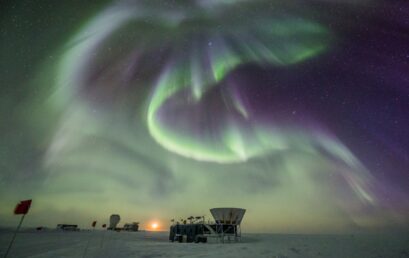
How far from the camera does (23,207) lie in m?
20.2

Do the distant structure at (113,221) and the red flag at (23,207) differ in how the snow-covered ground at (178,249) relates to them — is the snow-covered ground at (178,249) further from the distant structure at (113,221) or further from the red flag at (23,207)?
the distant structure at (113,221)

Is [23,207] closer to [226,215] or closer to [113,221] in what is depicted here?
[226,215]

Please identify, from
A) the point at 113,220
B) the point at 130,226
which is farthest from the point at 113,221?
the point at 130,226

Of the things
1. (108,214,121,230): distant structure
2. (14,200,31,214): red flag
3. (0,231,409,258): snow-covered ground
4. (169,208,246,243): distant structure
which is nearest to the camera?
(14,200,31,214): red flag

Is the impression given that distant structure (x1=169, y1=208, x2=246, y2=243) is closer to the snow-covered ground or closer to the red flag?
the snow-covered ground

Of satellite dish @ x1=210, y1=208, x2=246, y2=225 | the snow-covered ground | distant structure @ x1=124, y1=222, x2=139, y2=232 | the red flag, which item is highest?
distant structure @ x1=124, y1=222, x2=139, y2=232

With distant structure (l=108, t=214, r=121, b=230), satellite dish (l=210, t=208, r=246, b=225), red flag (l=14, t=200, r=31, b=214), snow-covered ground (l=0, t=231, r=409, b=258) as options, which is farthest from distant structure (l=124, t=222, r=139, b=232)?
red flag (l=14, t=200, r=31, b=214)

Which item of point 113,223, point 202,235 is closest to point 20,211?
point 202,235

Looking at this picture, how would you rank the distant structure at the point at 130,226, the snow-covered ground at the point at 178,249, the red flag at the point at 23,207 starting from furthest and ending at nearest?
1. the distant structure at the point at 130,226
2. the snow-covered ground at the point at 178,249
3. the red flag at the point at 23,207

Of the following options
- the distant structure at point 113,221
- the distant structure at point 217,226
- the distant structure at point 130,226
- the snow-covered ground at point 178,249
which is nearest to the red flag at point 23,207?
the snow-covered ground at point 178,249

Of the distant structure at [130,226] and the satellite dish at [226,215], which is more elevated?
the distant structure at [130,226]

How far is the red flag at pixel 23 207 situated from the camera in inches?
791

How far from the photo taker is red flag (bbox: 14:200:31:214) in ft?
65.9

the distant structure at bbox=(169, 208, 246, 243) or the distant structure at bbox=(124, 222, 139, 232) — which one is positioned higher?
the distant structure at bbox=(124, 222, 139, 232)
